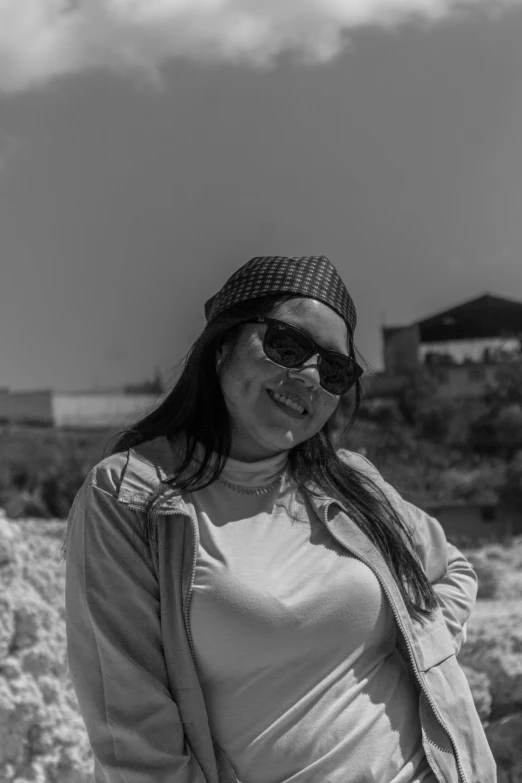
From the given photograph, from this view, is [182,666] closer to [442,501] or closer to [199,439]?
[199,439]

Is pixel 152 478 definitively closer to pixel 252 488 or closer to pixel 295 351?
pixel 252 488

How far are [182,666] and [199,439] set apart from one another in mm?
476

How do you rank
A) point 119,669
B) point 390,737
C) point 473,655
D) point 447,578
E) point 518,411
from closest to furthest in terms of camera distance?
point 119,669
point 390,737
point 447,578
point 473,655
point 518,411

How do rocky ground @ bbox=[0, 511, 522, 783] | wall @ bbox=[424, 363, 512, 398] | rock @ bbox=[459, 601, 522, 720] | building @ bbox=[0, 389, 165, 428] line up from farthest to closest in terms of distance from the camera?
building @ bbox=[0, 389, 165, 428]
wall @ bbox=[424, 363, 512, 398]
rock @ bbox=[459, 601, 522, 720]
rocky ground @ bbox=[0, 511, 522, 783]

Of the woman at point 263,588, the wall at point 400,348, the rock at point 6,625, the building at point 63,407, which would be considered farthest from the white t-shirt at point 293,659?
the building at point 63,407

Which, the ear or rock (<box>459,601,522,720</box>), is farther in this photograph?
rock (<box>459,601,522,720</box>)

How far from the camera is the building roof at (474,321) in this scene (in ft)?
116

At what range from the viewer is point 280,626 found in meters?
1.83

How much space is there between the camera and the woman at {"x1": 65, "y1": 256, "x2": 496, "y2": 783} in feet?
5.94

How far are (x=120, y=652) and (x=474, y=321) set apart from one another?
35104 mm

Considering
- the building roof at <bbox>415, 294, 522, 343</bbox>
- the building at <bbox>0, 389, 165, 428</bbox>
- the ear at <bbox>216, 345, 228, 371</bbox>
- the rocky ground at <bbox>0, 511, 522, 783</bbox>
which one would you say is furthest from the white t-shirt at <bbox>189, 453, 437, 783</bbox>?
the building at <bbox>0, 389, 165, 428</bbox>

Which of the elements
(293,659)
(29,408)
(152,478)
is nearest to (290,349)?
(152,478)

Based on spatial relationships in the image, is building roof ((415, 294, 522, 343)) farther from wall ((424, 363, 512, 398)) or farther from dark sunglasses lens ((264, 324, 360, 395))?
dark sunglasses lens ((264, 324, 360, 395))

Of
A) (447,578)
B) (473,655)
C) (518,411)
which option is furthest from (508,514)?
(447,578)
